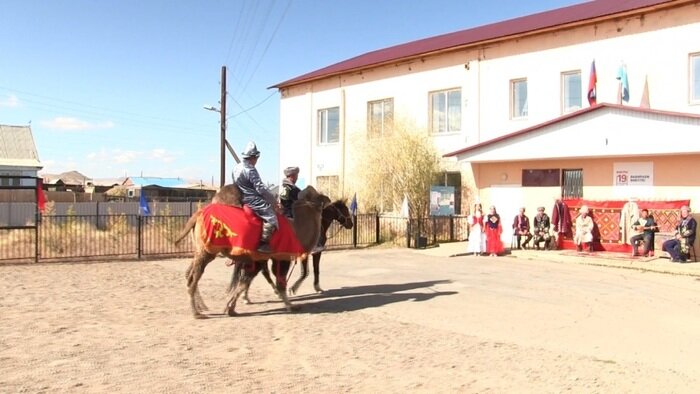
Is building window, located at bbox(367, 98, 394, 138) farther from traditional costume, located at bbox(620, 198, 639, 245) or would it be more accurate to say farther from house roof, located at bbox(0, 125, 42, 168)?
house roof, located at bbox(0, 125, 42, 168)

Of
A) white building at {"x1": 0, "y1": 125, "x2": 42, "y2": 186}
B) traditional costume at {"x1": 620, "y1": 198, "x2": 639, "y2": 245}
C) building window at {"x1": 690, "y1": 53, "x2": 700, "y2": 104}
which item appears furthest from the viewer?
white building at {"x1": 0, "y1": 125, "x2": 42, "y2": 186}

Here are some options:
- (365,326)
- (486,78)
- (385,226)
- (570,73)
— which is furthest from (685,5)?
(365,326)

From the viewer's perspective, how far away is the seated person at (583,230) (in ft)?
54.3

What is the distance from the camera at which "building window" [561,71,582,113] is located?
20.1m

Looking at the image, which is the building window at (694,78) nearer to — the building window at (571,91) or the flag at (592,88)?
the flag at (592,88)

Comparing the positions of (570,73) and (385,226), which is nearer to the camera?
(570,73)

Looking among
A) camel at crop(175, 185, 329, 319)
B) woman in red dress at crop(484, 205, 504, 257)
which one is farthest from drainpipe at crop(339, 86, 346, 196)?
camel at crop(175, 185, 329, 319)

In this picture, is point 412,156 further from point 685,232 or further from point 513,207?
point 685,232

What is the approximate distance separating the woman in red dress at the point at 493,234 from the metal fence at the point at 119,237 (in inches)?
109

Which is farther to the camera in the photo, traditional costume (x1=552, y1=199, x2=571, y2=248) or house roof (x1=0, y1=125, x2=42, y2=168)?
house roof (x1=0, y1=125, x2=42, y2=168)

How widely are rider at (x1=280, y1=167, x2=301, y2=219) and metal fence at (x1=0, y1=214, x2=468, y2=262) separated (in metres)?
3.87

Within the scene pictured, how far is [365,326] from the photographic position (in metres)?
7.64

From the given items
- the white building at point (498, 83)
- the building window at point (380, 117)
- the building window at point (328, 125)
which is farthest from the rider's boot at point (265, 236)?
the building window at point (328, 125)

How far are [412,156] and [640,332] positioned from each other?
50.5ft
